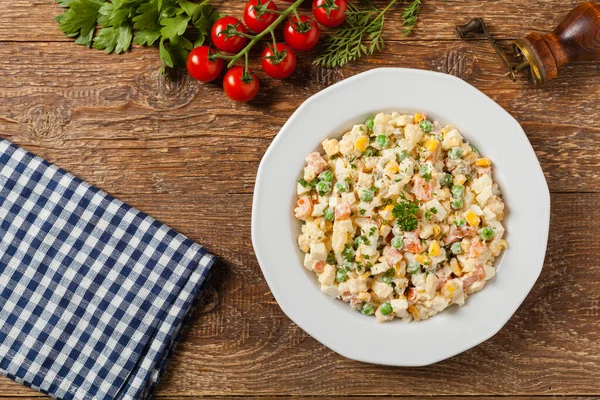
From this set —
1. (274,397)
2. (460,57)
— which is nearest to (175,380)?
(274,397)

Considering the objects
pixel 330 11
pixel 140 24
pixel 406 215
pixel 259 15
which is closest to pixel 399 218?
pixel 406 215

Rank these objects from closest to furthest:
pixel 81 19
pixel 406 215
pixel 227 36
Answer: pixel 406 215 < pixel 227 36 < pixel 81 19

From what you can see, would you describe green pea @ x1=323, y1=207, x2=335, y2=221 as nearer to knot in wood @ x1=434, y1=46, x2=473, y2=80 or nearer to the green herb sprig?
the green herb sprig

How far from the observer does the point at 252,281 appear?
2.47m

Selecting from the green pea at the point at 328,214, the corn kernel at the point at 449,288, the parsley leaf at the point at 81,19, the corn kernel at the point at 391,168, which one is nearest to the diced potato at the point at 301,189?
the green pea at the point at 328,214

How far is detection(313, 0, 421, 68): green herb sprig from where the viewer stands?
2.41 meters

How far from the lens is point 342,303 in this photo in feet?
7.48

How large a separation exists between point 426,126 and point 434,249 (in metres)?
0.48

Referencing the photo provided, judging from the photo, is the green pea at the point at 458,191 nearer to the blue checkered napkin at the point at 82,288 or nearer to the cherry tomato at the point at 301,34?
the cherry tomato at the point at 301,34

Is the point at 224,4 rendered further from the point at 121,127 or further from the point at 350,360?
the point at 350,360

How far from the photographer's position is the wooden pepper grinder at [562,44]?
225 cm

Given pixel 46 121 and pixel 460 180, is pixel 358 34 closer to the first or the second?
pixel 460 180

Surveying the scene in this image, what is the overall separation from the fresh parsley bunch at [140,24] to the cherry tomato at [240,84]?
0.21 meters

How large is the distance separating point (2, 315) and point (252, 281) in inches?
41.6
